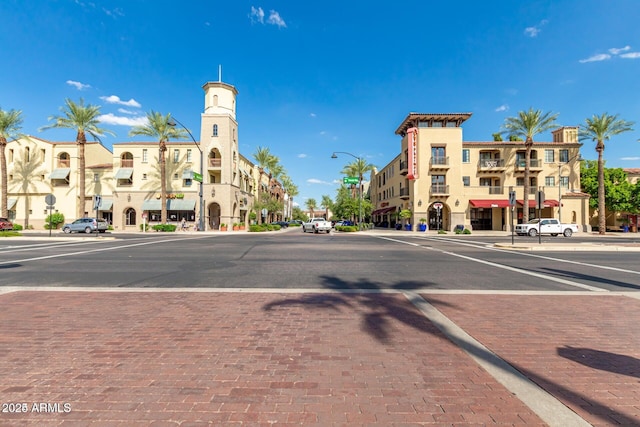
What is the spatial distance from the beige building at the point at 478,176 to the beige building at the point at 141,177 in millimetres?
23914

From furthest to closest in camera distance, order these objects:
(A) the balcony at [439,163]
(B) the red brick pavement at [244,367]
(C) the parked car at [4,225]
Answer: (A) the balcony at [439,163], (C) the parked car at [4,225], (B) the red brick pavement at [244,367]

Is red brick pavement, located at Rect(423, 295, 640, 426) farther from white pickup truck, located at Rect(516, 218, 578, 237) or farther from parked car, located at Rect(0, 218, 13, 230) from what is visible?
parked car, located at Rect(0, 218, 13, 230)

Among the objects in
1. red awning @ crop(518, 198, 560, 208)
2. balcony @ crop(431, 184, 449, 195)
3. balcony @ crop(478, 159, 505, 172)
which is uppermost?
balcony @ crop(478, 159, 505, 172)

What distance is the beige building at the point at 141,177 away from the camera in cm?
3759

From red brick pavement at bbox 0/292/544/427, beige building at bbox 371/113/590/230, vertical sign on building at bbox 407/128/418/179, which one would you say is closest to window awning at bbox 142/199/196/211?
vertical sign on building at bbox 407/128/418/179

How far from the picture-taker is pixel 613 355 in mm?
3680

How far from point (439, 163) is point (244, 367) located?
37989mm

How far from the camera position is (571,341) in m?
4.10

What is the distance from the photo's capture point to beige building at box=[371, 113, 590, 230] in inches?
1451

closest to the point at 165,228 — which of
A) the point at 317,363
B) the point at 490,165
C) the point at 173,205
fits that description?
the point at 173,205

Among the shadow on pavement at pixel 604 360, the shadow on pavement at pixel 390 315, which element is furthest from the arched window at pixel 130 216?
the shadow on pavement at pixel 604 360

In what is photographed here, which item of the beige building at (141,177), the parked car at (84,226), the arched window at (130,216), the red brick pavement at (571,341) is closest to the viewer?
the red brick pavement at (571,341)

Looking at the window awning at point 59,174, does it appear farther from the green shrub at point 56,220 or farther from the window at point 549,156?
the window at point 549,156

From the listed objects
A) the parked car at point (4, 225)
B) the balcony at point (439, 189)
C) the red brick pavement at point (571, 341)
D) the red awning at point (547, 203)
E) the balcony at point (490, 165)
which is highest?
the balcony at point (490, 165)
